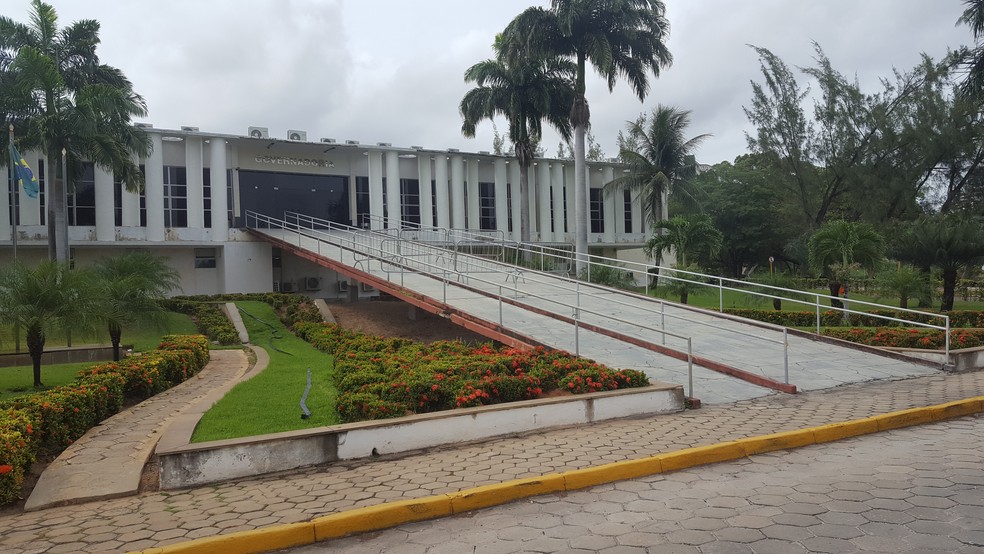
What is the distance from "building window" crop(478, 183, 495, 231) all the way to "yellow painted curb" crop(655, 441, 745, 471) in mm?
25948

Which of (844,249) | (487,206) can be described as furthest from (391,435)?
(487,206)

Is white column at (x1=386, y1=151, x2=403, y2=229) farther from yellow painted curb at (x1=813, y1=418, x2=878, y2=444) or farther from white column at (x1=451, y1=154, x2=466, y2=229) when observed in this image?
yellow painted curb at (x1=813, y1=418, x2=878, y2=444)

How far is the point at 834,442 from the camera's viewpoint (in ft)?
23.1

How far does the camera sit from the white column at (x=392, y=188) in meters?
29.3

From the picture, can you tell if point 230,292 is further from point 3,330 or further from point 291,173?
point 3,330

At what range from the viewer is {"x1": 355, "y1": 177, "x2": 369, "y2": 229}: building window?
29.8m

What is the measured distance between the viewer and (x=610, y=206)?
118 ft

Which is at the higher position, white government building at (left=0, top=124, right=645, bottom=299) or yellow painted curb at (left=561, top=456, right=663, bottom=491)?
white government building at (left=0, top=124, right=645, bottom=299)

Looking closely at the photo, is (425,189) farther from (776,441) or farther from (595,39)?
(776,441)

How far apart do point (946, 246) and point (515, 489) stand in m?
22.0

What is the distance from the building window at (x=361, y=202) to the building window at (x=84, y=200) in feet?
33.8

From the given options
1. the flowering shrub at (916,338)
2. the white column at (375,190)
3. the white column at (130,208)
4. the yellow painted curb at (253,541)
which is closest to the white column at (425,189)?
the white column at (375,190)

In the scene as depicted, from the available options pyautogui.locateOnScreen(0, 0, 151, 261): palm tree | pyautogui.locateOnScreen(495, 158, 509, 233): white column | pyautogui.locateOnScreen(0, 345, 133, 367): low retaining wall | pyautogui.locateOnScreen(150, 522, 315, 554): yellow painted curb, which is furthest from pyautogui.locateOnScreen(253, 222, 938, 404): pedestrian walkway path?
pyautogui.locateOnScreen(495, 158, 509, 233): white column

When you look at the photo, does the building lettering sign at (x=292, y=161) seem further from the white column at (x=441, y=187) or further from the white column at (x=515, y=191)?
the white column at (x=515, y=191)
